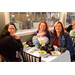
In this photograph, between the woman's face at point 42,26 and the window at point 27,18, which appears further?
the window at point 27,18

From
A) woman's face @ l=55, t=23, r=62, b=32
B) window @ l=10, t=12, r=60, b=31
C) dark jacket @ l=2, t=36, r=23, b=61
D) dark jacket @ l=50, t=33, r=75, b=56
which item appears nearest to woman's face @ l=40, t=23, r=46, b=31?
woman's face @ l=55, t=23, r=62, b=32

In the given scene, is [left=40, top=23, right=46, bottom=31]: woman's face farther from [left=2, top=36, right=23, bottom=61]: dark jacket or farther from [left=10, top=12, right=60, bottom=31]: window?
[left=2, top=36, right=23, bottom=61]: dark jacket

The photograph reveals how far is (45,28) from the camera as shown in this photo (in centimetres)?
280

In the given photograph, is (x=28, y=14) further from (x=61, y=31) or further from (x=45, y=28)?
(x=61, y=31)

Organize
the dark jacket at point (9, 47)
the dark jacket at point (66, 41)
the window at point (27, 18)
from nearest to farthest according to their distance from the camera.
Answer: the dark jacket at point (9, 47), the dark jacket at point (66, 41), the window at point (27, 18)

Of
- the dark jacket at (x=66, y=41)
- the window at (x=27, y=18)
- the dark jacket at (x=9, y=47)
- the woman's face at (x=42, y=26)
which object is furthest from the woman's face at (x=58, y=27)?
the window at (x=27, y=18)

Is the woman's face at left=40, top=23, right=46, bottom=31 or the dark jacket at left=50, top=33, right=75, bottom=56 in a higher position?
the woman's face at left=40, top=23, right=46, bottom=31

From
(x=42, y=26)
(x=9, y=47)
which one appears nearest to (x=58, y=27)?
(x=42, y=26)

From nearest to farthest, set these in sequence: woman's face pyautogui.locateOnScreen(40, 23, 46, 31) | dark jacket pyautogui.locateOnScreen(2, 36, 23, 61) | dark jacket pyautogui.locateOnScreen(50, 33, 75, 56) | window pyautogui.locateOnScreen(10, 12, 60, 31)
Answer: dark jacket pyautogui.locateOnScreen(2, 36, 23, 61), dark jacket pyautogui.locateOnScreen(50, 33, 75, 56), woman's face pyautogui.locateOnScreen(40, 23, 46, 31), window pyautogui.locateOnScreen(10, 12, 60, 31)

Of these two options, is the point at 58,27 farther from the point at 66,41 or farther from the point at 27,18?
the point at 27,18

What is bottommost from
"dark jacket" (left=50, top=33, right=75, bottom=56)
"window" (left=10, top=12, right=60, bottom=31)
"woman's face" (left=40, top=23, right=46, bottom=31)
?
"dark jacket" (left=50, top=33, right=75, bottom=56)

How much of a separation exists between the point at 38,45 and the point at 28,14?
1579mm

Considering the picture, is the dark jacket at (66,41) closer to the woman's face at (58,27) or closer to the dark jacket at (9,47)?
the woman's face at (58,27)

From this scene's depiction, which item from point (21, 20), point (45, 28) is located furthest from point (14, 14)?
point (45, 28)
